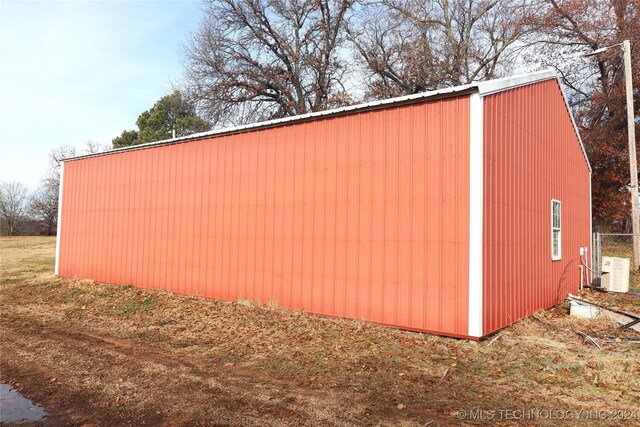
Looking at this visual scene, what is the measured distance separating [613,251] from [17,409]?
22579 mm

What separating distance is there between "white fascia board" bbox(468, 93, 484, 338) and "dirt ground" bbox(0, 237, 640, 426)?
45 cm

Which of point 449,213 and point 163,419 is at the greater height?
point 449,213

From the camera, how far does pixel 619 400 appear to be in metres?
4.37

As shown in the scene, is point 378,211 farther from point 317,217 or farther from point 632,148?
point 632,148

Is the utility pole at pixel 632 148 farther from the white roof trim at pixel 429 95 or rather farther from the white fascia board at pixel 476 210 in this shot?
the white fascia board at pixel 476 210

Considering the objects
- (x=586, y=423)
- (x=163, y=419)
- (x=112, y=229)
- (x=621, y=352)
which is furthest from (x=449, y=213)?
(x=112, y=229)

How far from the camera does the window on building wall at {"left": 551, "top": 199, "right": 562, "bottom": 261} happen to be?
1008cm

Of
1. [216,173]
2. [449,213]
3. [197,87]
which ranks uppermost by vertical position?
[197,87]

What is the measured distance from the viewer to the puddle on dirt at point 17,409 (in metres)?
4.04

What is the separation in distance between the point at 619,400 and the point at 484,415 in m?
1.49

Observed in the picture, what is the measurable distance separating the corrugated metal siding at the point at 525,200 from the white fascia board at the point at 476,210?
208 mm

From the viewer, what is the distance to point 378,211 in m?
7.45

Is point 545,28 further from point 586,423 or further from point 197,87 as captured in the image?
point 586,423

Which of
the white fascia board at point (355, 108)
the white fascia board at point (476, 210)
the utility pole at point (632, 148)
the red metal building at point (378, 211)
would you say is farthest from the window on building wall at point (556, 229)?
the utility pole at point (632, 148)
